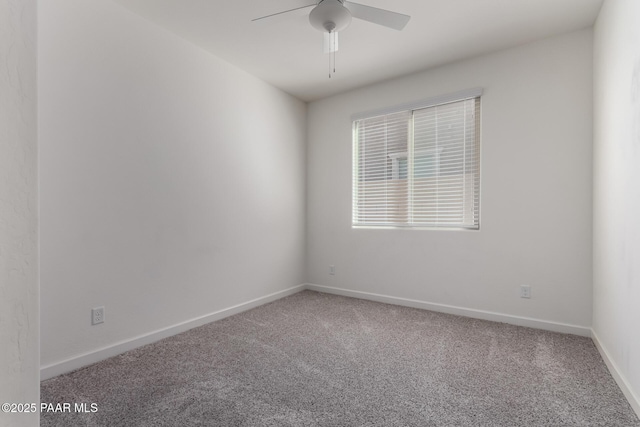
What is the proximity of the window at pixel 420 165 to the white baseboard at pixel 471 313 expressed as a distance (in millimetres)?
825

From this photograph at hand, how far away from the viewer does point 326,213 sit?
159 inches

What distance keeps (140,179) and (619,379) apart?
3387mm

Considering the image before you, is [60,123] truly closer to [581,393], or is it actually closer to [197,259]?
[197,259]

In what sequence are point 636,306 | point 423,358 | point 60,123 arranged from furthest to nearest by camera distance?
point 423,358 < point 60,123 < point 636,306

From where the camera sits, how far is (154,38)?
248 centimetres

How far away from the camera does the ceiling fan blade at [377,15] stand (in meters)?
1.96

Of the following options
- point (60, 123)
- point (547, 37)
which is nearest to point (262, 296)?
point (60, 123)

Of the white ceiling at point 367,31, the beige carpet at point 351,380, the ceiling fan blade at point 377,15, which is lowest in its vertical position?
the beige carpet at point 351,380

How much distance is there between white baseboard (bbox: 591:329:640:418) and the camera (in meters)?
1.57

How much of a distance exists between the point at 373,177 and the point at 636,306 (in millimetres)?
2514

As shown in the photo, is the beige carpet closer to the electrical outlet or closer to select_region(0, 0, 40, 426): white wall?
Result: the electrical outlet

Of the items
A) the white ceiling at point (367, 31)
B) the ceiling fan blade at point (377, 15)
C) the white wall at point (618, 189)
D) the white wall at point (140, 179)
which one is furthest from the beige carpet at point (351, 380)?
the white ceiling at point (367, 31)

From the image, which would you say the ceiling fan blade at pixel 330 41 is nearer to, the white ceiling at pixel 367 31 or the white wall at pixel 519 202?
the white ceiling at pixel 367 31

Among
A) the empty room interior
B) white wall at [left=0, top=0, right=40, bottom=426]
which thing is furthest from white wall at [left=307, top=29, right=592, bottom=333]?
white wall at [left=0, top=0, right=40, bottom=426]
